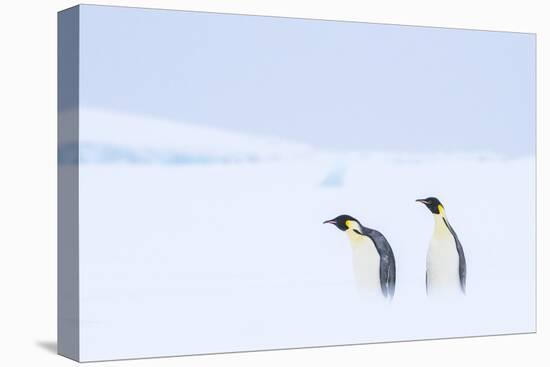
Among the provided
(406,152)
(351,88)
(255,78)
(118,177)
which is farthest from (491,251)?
(118,177)

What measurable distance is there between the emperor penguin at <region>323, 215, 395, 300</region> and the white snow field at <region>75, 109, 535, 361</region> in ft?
0.19

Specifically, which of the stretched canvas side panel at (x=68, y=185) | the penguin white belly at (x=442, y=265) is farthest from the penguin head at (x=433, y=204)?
the stretched canvas side panel at (x=68, y=185)

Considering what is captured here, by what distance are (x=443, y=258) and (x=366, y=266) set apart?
2.17 feet

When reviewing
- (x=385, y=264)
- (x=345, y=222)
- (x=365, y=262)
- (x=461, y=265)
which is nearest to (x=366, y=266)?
(x=365, y=262)

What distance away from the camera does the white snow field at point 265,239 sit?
8.73 m

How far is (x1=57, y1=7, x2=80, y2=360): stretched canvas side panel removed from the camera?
28.6 feet

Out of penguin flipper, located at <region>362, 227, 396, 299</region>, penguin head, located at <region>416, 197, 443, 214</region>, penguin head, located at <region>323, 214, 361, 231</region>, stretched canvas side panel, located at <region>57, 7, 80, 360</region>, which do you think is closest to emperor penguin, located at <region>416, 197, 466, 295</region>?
penguin head, located at <region>416, 197, 443, 214</region>

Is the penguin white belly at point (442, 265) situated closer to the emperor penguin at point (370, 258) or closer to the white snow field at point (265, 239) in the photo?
the white snow field at point (265, 239)

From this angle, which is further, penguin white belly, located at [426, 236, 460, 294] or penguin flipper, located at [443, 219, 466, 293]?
penguin flipper, located at [443, 219, 466, 293]

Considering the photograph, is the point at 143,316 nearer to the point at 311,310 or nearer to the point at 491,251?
the point at 311,310

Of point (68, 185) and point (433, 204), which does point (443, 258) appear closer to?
point (433, 204)

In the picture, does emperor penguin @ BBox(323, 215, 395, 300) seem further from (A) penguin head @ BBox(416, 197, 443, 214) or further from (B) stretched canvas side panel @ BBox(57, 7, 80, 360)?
(B) stretched canvas side panel @ BBox(57, 7, 80, 360)

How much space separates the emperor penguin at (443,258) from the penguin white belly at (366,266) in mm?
441

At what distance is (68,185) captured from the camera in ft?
29.1
